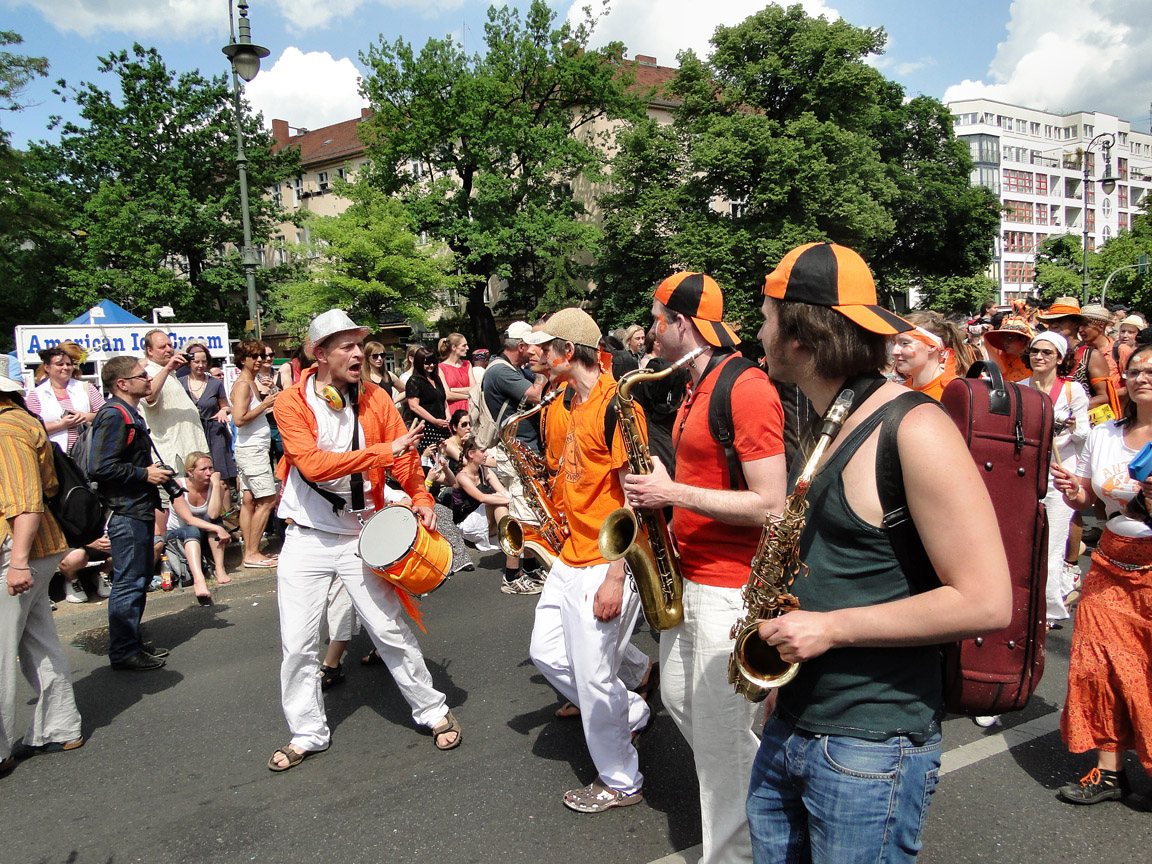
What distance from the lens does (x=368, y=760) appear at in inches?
158

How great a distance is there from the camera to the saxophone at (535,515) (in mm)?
4035

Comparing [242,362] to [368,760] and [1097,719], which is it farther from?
[1097,719]

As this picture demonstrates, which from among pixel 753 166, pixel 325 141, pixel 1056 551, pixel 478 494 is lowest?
pixel 1056 551

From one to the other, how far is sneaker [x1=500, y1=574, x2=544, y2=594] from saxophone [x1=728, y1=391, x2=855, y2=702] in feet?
16.4

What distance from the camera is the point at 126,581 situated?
5.34m

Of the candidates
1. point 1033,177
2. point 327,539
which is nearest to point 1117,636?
point 327,539

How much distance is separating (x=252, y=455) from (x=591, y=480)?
5.71 meters

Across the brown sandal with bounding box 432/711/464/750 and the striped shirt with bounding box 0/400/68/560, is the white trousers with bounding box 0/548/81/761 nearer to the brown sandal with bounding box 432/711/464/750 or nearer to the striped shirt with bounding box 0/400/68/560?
the striped shirt with bounding box 0/400/68/560

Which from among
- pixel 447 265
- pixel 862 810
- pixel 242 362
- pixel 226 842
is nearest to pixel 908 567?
pixel 862 810

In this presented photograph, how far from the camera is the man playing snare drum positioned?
4.00 meters

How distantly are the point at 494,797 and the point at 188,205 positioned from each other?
128ft

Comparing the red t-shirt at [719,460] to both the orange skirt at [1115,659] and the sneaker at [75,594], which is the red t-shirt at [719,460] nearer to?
the orange skirt at [1115,659]

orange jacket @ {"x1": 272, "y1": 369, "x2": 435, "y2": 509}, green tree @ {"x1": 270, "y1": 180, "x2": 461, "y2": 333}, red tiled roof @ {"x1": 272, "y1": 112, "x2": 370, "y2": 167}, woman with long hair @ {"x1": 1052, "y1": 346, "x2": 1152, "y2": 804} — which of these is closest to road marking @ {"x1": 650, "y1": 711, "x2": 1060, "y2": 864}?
woman with long hair @ {"x1": 1052, "y1": 346, "x2": 1152, "y2": 804}

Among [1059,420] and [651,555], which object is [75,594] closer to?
[651,555]
